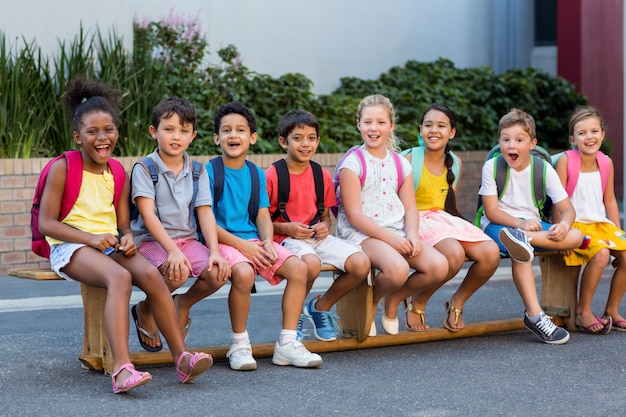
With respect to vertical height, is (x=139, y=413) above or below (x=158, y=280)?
below

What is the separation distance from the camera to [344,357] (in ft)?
19.7

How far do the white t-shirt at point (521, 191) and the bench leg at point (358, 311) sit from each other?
112 centimetres

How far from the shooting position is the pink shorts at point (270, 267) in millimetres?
5641

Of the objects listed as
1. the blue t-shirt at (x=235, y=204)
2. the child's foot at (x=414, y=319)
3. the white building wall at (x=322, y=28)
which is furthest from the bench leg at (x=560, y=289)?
the white building wall at (x=322, y=28)

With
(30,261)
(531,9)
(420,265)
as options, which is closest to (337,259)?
(420,265)

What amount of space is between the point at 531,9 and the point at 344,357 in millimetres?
14334

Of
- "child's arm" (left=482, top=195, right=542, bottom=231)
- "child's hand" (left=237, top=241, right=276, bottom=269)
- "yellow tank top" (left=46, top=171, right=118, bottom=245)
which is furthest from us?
"child's arm" (left=482, top=195, right=542, bottom=231)

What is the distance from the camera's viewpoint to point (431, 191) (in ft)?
22.0

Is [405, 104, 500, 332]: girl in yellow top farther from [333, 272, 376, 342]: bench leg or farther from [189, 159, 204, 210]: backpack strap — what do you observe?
[189, 159, 204, 210]: backpack strap

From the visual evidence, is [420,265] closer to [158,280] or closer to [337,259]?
[337,259]

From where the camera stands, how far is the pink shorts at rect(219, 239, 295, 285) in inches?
222

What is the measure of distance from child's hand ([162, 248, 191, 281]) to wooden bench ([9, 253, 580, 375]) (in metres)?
0.35

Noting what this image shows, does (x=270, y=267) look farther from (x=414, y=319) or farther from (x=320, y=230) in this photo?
(x=414, y=319)

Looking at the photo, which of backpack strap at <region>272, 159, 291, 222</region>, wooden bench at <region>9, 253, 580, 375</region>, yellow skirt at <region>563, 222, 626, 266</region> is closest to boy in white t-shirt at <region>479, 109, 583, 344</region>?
yellow skirt at <region>563, 222, 626, 266</region>
